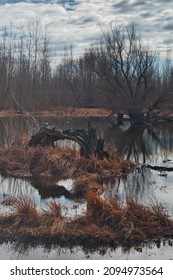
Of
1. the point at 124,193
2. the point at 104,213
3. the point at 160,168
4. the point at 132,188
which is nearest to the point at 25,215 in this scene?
the point at 104,213

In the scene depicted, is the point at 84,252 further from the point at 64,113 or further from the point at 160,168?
the point at 64,113

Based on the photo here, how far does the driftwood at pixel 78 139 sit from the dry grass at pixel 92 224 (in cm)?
674

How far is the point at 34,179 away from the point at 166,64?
39.0m

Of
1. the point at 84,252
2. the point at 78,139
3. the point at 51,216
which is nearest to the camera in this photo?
the point at 84,252

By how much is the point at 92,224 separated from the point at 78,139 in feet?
26.2

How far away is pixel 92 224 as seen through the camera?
7.55 m

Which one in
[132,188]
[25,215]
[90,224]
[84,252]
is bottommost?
[84,252]

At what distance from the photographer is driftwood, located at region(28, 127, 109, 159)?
49.1ft

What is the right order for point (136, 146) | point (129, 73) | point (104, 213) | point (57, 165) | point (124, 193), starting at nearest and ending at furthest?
point (104, 213) < point (124, 193) < point (57, 165) < point (136, 146) < point (129, 73)

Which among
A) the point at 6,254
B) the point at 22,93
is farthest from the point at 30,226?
the point at 22,93

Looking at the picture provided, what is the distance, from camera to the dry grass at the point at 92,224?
7.24 meters

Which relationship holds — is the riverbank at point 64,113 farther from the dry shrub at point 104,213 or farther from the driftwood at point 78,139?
the dry shrub at point 104,213

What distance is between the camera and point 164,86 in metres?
39.4
